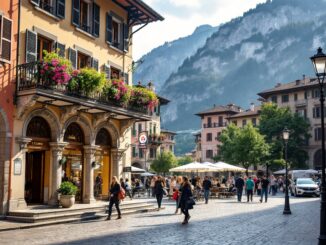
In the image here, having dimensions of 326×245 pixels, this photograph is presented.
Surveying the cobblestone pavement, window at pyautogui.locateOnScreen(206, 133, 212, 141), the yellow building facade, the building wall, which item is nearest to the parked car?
the yellow building facade

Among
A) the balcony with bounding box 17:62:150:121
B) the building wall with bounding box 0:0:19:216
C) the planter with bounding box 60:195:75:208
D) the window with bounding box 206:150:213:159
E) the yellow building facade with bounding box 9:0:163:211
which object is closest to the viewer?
the building wall with bounding box 0:0:19:216

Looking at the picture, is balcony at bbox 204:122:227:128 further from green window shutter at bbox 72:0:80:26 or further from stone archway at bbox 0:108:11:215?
stone archway at bbox 0:108:11:215

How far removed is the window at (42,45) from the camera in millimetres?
19328

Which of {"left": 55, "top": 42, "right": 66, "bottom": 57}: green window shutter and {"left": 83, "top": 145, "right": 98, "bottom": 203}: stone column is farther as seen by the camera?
{"left": 83, "top": 145, "right": 98, "bottom": 203}: stone column

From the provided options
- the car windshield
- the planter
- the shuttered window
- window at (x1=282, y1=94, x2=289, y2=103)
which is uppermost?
window at (x1=282, y1=94, x2=289, y2=103)

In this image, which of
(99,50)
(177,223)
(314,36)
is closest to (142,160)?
(99,50)

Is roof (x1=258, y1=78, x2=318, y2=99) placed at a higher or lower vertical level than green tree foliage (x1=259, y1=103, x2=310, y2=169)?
higher

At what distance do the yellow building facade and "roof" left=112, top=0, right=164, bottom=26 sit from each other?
53 millimetres

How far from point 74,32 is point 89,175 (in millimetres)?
6503

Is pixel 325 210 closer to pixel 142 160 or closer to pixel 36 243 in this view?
pixel 36 243

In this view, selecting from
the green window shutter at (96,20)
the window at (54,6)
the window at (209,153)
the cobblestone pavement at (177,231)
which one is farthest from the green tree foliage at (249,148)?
the window at (54,6)

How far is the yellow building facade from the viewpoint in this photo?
17.9 meters

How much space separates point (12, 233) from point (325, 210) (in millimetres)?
8876

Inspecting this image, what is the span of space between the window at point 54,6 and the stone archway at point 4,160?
16.1ft
